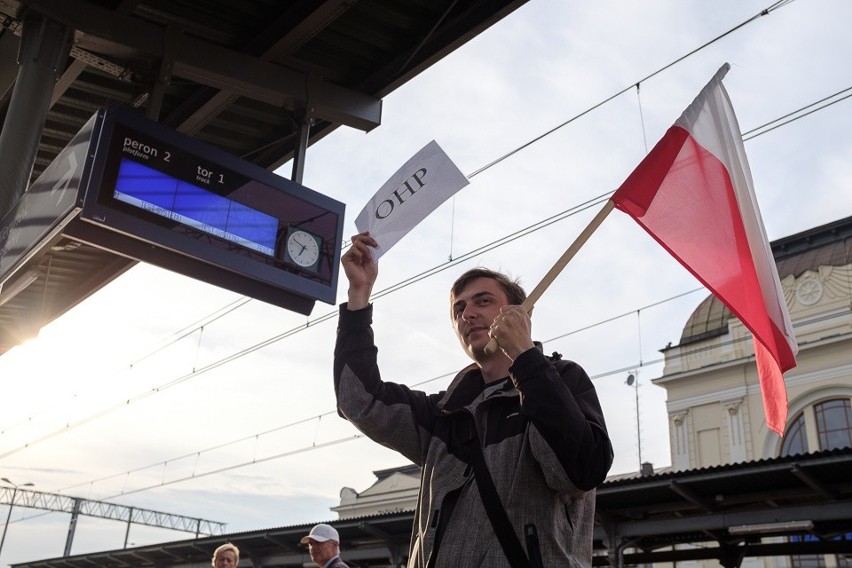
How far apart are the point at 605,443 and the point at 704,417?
2964 cm

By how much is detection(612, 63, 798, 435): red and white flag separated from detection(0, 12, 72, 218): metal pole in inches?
152

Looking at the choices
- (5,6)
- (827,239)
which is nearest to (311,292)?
(5,6)

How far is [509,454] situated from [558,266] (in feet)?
2.14

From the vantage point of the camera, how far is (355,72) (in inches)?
251

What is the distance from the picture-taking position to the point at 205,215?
15.6 ft

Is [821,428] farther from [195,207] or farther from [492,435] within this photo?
[492,435]

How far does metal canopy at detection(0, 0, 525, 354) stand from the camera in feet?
18.0

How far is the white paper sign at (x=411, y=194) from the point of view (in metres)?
2.92

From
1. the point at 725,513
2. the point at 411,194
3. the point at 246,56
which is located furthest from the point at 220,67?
the point at 725,513

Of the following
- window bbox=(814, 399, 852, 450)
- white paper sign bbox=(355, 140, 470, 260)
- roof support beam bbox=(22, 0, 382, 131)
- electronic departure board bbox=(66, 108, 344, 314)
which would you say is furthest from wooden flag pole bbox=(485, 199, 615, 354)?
window bbox=(814, 399, 852, 450)

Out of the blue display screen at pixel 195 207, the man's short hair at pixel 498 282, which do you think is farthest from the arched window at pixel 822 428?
the man's short hair at pixel 498 282

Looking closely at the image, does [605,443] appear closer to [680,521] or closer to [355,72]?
[355,72]

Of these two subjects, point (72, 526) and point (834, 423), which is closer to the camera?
point (834, 423)

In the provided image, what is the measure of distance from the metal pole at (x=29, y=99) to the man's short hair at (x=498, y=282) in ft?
12.3
